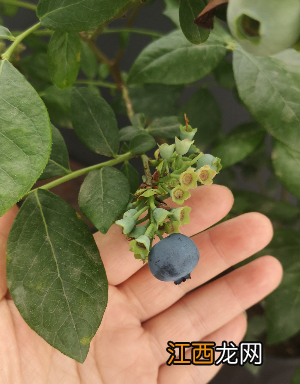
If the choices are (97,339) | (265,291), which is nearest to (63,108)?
(97,339)

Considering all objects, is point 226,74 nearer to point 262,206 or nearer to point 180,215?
point 262,206

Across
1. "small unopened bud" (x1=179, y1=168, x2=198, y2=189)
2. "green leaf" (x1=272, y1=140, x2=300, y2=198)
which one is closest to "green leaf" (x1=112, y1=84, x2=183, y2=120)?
"green leaf" (x1=272, y1=140, x2=300, y2=198)

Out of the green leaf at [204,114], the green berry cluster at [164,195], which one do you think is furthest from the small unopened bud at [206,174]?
the green leaf at [204,114]

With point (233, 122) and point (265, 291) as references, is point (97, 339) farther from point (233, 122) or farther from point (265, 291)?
point (233, 122)

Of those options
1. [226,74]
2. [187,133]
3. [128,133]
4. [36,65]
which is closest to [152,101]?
[226,74]

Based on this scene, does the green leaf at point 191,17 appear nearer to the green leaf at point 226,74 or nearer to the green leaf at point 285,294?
the green leaf at point 226,74

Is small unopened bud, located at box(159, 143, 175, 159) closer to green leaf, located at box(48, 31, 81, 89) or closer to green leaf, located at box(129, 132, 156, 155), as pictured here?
green leaf, located at box(129, 132, 156, 155)
